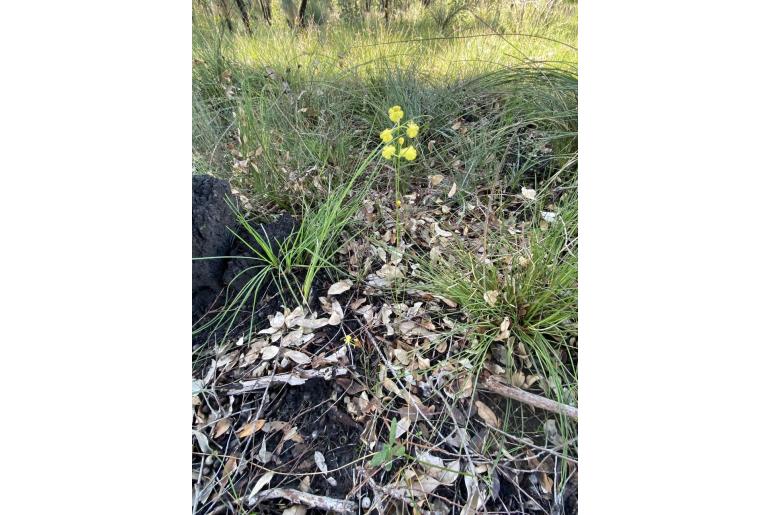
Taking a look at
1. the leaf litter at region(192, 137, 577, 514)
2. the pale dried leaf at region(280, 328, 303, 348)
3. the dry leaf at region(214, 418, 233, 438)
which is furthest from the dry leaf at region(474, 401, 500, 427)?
the dry leaf at region(214, 418, 233, 438)

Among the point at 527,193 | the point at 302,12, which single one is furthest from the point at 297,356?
the point at 302,12

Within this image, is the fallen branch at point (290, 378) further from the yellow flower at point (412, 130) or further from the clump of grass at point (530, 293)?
the yellow flower at point (412, 130)

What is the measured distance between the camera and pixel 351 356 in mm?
1031

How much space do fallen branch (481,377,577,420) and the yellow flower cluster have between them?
567 mm

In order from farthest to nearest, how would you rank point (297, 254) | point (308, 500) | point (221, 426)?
1. point (297, 254)
2. point (221, 426)
3. point (308, 500)

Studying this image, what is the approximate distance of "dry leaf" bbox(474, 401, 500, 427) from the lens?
0.95 meters

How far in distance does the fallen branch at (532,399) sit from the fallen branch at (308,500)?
1.30 feet

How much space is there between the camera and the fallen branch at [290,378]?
1.02 m

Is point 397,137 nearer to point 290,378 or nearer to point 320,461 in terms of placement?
point 290,378

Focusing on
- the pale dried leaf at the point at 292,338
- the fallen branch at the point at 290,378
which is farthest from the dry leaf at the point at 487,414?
the pale dried leaf at the point at 292,338

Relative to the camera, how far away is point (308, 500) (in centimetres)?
91

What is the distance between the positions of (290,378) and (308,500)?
26 cm
